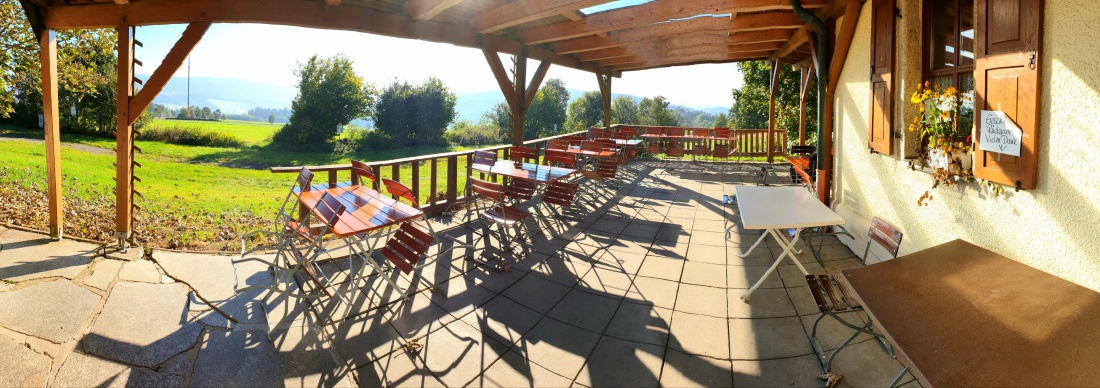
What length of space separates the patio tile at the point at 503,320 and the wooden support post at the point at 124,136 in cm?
355

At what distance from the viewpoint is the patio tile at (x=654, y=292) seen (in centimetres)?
303

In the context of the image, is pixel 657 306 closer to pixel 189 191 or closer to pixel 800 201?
pixel 800 201

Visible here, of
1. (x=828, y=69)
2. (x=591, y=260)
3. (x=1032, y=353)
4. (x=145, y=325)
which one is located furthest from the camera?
(x=828, y=69)

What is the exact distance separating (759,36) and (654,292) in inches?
227

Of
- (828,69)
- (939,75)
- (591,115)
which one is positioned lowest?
(939,75)

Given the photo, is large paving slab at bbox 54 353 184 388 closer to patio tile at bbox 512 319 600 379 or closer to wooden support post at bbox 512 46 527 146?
patio tile at bbox 512 319 600 379

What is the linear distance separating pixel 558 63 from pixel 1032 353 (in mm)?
7918

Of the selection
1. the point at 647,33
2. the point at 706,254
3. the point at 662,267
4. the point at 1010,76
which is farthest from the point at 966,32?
the point at 647,33

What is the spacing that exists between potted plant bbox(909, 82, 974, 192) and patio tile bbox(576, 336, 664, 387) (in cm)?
193

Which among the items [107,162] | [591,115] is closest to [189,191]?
[107,162]

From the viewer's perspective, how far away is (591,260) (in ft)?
12.7

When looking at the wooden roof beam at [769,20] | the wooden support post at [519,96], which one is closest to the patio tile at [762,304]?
the wooden roof beam at [769,20]

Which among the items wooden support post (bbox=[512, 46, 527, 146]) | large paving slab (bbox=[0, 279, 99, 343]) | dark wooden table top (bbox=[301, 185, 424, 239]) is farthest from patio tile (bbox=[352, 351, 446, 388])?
wooden support post (bbox=[512, 46, 527, 146])

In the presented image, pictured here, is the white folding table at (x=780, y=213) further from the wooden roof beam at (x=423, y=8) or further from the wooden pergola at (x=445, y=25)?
the wooden roof beam at (x=423, y=8)
